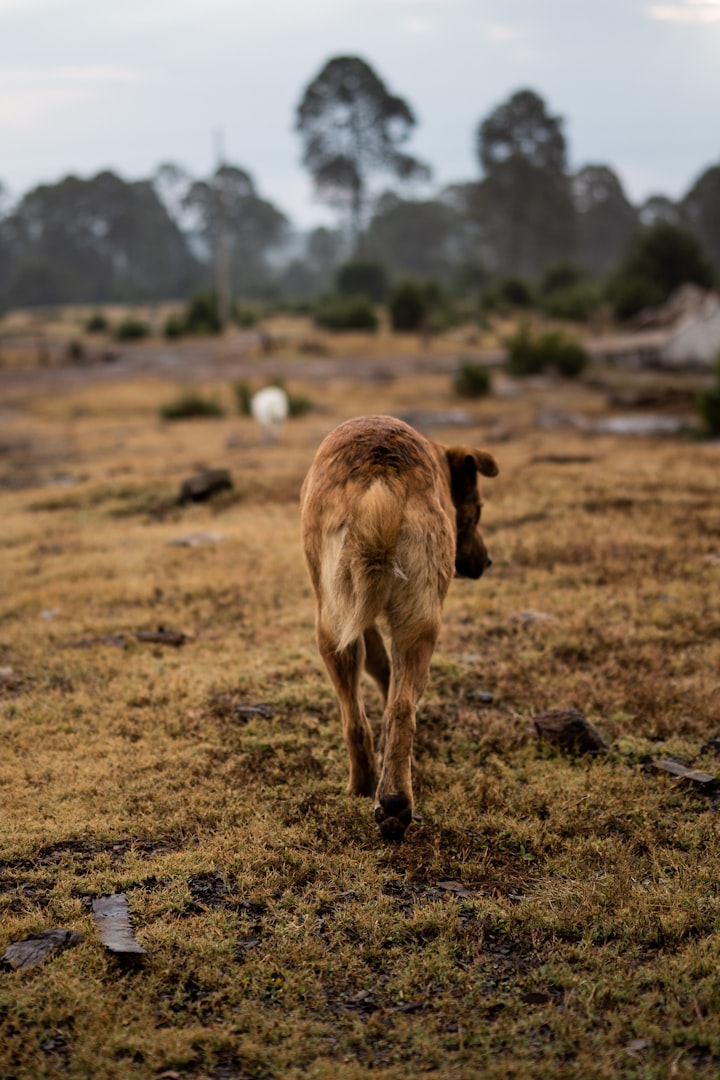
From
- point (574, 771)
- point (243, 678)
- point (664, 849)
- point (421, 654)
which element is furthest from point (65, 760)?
point (664, 849)

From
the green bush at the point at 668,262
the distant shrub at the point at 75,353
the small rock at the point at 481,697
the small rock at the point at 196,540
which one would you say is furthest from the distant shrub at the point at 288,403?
the green bush at the point at 668,262

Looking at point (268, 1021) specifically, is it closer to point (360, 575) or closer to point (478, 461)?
point (360, 575)

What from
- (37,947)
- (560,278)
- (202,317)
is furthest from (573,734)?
(560,278)

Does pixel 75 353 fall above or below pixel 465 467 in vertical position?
above

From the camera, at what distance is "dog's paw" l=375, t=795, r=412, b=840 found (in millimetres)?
3348

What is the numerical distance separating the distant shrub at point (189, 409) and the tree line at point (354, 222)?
4139 centimetres

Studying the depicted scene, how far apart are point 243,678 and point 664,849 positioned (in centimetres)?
245

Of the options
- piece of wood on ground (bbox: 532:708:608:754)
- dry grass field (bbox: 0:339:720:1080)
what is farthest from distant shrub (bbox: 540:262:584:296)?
piece of wood on ground (bbox: 532:708:608:754)

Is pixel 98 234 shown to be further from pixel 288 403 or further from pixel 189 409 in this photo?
pixel 288 403

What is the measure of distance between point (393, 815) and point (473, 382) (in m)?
16.4

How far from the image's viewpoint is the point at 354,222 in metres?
59.7

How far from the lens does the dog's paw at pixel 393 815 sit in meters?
3.35

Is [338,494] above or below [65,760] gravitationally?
above

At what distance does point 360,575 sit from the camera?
3.21m
